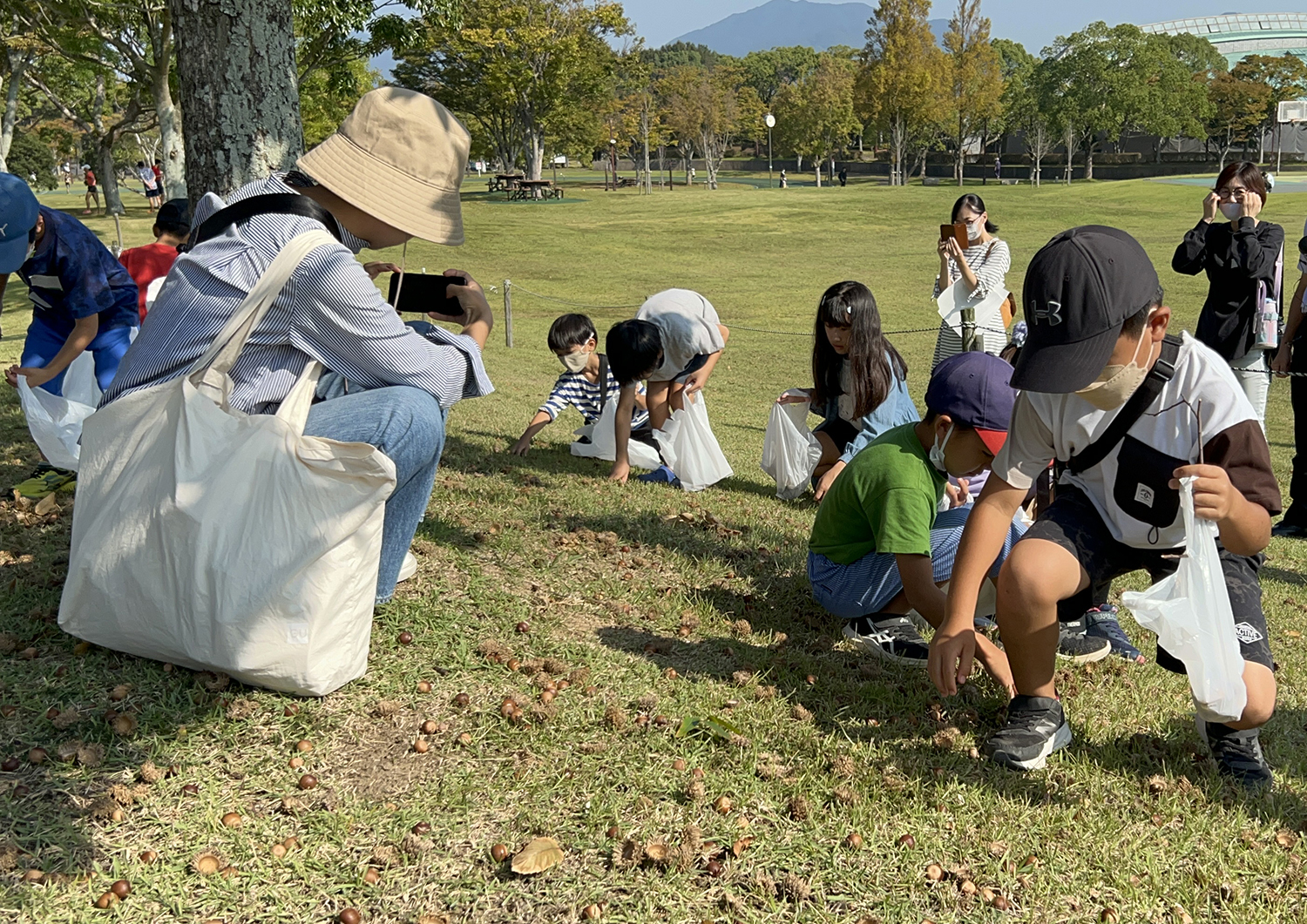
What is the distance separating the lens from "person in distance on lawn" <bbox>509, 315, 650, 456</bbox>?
673 cm

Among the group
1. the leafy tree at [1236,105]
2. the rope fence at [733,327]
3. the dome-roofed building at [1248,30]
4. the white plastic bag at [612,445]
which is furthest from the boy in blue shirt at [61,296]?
the dome-roofed building at [1248,30]

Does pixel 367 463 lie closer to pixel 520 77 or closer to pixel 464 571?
pixel 464 571

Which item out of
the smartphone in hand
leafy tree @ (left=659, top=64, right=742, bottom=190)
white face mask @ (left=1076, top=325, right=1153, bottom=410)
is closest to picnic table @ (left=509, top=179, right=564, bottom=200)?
leafy tree @ (left=659, top=64, right=742, bottom=190)

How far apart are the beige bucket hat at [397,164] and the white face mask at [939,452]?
1722mm

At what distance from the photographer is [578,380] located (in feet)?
23.0

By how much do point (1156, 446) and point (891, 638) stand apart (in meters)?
1.20

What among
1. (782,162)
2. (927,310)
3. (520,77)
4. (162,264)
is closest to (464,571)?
(162,264)

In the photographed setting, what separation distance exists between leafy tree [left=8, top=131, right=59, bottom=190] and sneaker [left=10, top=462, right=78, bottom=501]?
54.5 metres

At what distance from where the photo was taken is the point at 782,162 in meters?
88.1

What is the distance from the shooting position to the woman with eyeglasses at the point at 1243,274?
650cm

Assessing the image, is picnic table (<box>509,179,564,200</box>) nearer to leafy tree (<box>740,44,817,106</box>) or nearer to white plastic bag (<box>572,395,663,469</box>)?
white plastic bag (<box>572,395,663,469</box>)

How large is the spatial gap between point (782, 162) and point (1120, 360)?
294 ft

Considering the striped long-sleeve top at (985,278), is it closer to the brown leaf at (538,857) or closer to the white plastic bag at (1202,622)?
the white plastic bag at (1202,622)

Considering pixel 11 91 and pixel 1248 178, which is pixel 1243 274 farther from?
pixel 11 91
